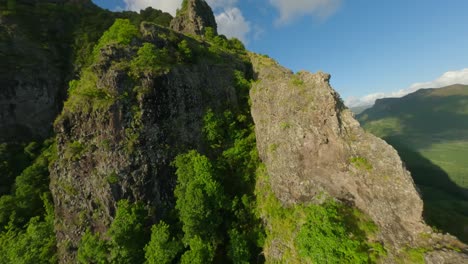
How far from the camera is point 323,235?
73.9ft

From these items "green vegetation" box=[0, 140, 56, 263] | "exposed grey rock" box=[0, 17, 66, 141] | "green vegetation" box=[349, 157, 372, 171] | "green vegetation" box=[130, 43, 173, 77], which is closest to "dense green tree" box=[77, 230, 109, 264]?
"green vegetation" box=[0, 140, 56, 263]

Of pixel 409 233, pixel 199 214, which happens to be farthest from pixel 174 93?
pixel 409 233

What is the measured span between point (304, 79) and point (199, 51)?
22.0m

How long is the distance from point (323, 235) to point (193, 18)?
67.2 meters

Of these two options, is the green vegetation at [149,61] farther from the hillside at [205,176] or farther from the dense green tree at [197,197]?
the dense green tree at [197,197]

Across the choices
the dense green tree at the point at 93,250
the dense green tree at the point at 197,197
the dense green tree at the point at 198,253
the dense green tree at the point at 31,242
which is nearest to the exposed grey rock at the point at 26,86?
the dense green tree at the point at 31,242

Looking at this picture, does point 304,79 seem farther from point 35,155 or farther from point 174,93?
point 35,155

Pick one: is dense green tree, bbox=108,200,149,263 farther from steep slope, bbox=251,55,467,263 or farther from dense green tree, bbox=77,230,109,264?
steep slope, bbox=251,55,467,263

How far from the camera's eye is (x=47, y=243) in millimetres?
35406

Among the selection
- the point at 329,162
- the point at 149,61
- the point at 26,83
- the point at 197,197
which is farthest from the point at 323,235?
the point at 26,83

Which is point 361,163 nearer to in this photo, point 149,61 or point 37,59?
point 149,61

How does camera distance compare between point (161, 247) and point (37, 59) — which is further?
point (37, 59)

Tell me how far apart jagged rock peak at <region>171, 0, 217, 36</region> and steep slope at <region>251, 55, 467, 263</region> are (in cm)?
4180

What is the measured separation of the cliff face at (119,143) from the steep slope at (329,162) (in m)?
13.1
